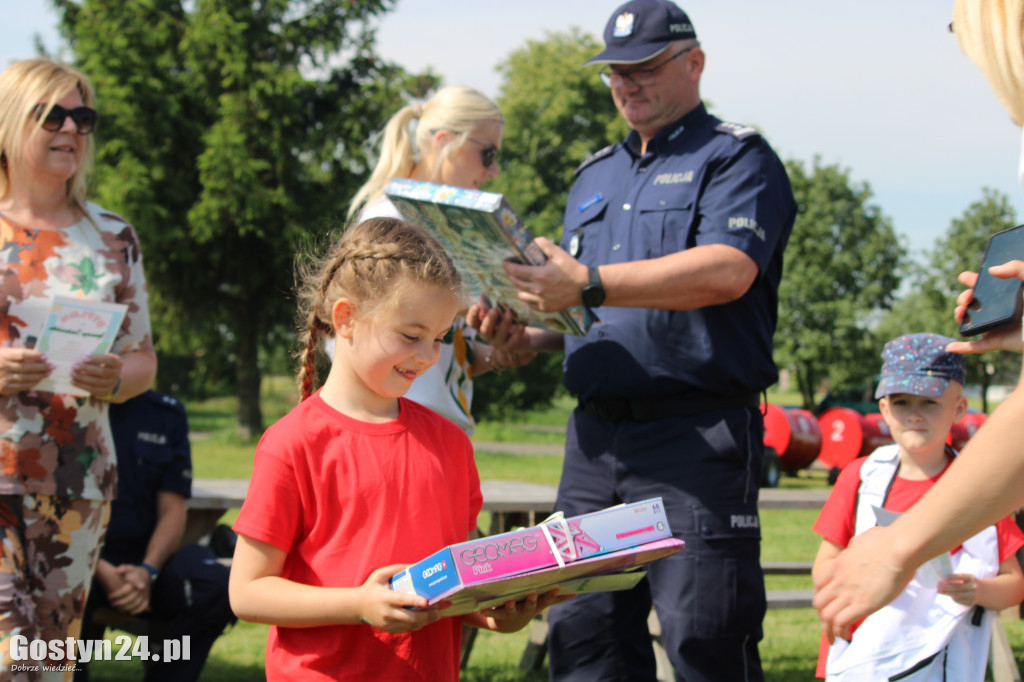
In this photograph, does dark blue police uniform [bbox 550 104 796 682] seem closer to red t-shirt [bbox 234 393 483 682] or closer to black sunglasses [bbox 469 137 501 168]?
black sunglasses [bbox 469 137 501 168]

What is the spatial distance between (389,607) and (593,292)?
1.28 m

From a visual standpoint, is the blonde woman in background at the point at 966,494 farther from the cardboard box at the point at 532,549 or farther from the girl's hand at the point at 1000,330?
the cardboard box at the point at 532,549

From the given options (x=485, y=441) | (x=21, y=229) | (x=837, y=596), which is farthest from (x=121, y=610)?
(x=485, y=441)

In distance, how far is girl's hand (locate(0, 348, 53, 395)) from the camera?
2787 mm

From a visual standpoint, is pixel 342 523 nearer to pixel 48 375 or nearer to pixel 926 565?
pixel 48 375

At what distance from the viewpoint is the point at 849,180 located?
44812 mm

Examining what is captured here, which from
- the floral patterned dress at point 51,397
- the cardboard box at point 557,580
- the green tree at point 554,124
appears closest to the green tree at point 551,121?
the green tree at point 554,124

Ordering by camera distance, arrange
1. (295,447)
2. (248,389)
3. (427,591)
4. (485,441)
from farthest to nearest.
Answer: (485,441) → (248,389) → (295,447) → (427,591)

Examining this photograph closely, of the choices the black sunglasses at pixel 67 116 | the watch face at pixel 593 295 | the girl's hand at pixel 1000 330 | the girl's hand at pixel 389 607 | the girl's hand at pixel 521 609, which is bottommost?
the girl's hand at pixel 521 609

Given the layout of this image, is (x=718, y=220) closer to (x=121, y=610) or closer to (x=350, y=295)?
(x=350, y=295)

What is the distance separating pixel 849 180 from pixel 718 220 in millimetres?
45102

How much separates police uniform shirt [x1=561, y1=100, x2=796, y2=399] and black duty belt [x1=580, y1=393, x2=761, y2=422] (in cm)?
2

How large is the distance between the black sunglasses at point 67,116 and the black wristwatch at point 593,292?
1694 mm

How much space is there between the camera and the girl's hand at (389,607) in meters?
1.79
